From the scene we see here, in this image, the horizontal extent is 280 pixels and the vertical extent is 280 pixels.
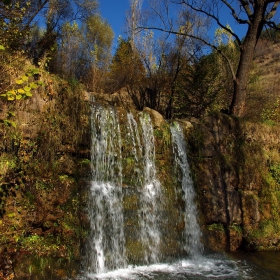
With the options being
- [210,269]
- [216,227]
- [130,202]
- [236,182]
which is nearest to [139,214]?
[130,202]

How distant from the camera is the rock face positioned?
763cm

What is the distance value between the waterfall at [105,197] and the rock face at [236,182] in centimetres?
225

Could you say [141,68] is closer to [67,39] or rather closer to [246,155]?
[67,39]

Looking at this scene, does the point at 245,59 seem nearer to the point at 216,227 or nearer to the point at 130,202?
the point at 216,227

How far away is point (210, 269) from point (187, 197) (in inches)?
74.8

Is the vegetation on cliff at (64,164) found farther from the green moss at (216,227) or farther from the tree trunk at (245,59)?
the tree trunk at (245,59)

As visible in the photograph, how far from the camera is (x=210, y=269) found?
6.20 metres

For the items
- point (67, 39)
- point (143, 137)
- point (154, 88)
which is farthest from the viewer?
point (67, 39)

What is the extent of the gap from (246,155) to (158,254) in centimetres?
379

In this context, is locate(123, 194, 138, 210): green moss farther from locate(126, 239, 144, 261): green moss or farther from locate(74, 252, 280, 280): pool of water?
locate(74, 252, 280, 280): pool of water

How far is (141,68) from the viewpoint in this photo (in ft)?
54.0

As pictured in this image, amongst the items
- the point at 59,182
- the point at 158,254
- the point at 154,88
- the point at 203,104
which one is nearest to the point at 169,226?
the point at 158,254

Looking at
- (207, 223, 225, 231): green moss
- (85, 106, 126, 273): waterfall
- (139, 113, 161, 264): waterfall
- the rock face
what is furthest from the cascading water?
(207, 223, 225, 231): green moss

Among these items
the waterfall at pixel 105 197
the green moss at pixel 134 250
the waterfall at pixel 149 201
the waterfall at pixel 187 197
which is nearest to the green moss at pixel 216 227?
the waterfall at pixel 187 197
